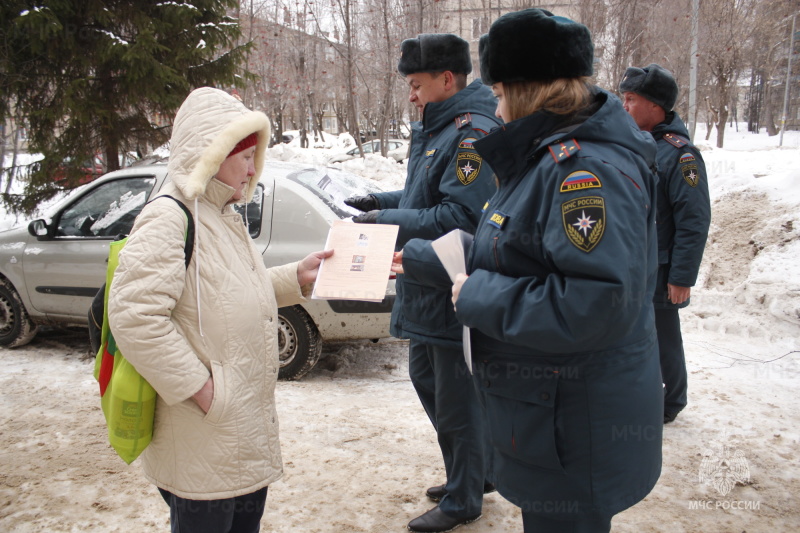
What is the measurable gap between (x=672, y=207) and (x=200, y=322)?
3.23m

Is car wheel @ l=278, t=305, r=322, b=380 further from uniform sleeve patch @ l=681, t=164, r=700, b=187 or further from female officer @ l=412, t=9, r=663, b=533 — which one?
female officer @ l=412, t=9, r=663, b=533

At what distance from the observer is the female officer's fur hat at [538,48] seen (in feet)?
5.58

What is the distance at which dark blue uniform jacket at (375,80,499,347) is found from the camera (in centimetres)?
265

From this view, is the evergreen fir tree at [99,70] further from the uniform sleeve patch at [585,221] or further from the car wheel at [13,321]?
the uniform sleeve patch at [585,221]

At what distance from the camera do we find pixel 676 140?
156 inches

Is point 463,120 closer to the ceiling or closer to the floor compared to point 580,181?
closer to the ceiling

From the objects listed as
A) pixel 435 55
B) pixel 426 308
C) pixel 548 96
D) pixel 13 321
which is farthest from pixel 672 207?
pixel 13 321

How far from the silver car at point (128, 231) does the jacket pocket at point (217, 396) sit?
8.85 ft

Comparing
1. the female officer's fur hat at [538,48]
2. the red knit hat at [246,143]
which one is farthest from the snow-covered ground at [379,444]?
the red knit hat at [246,143]

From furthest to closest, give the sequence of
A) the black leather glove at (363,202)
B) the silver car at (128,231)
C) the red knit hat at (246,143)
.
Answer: the silver car at (128,231) < the black leather glove at (363,202) < the red knit hat at (246,143)

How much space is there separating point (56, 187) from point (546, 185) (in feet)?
30.1

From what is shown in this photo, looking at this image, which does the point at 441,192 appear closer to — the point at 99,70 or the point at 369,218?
the point at 369,218

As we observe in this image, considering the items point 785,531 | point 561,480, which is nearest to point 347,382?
point 785,531

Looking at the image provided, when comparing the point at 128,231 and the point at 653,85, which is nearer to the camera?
the point at 653,85
